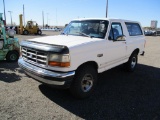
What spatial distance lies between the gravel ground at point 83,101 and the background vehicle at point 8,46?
6.59 ft

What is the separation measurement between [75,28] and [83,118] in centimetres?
300

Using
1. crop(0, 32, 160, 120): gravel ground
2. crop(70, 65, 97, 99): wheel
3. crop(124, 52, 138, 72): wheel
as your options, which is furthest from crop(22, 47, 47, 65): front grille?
crop(124, 52, 138, 72): wheel

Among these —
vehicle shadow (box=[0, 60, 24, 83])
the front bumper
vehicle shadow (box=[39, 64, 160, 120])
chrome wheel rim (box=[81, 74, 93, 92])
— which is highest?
the front bumper

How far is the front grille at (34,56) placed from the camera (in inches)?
153

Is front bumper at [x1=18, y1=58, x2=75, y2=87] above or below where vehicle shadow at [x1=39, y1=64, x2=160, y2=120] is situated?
above

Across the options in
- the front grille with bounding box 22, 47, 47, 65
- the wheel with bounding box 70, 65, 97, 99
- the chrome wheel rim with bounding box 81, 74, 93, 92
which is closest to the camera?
the front grille with bounding box 22, 47, 47, 65

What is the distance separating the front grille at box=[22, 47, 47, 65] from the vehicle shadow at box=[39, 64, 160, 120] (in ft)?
3.23

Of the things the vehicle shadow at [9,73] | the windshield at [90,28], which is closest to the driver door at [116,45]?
the windshield at [90,28]

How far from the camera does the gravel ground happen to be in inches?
142

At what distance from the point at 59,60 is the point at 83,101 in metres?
Result: 1.28

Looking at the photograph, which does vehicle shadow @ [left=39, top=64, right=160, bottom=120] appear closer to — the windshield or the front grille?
the front grille

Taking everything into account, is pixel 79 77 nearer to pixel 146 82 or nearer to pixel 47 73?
pixel 47 73

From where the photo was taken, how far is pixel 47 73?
12.3ft

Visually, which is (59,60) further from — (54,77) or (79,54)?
(79,54)
